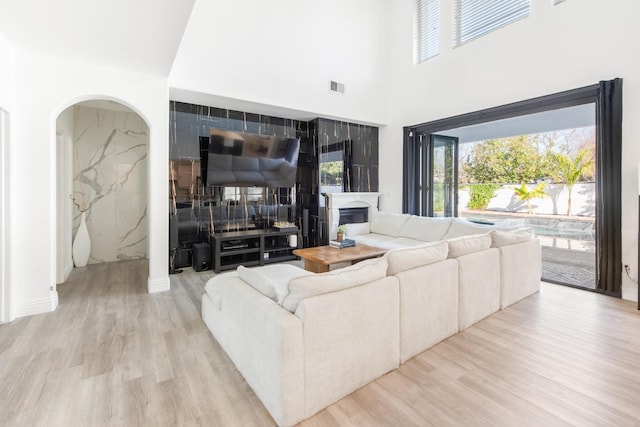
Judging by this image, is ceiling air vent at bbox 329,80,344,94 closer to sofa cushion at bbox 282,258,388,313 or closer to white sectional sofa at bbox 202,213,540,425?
white sectional sofa at bbox 202,213,540,425

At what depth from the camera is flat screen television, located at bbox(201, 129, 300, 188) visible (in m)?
4.68

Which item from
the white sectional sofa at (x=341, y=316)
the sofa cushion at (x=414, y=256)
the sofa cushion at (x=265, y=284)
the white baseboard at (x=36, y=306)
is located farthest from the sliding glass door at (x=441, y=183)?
the white baseboard at (x=36, y=306)

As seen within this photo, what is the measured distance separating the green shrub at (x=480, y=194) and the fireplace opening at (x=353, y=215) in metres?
2.86

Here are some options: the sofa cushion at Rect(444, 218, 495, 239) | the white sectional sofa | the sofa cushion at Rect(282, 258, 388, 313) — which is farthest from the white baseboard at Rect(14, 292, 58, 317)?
the sofa cushion at Rect(444, 218, 495, 239)

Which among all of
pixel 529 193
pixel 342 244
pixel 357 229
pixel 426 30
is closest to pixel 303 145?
pixel 357 229

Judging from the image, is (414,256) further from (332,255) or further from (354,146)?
(354,146)

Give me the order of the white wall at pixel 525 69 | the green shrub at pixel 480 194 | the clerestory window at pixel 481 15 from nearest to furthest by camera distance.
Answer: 1. the white wall at pixel 525 69
2. the clerestory window at pixel 481 15
3. the green shrub at pixel 480 194

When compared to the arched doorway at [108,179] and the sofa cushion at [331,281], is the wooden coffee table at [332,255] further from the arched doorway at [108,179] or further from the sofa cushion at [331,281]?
the arched doorway at [108,179]

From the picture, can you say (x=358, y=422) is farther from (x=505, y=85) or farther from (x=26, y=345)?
(x=505, y=85)

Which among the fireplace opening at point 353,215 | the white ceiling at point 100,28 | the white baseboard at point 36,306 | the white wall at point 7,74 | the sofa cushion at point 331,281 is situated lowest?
the white baseboard at point 36,306

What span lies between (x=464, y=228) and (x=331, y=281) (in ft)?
10.6

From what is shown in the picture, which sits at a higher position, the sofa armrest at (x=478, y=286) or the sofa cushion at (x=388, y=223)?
the sofa cushion at (x=388, y=223)

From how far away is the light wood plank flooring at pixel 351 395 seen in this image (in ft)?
5.24

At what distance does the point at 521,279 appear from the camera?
10.7 feet
